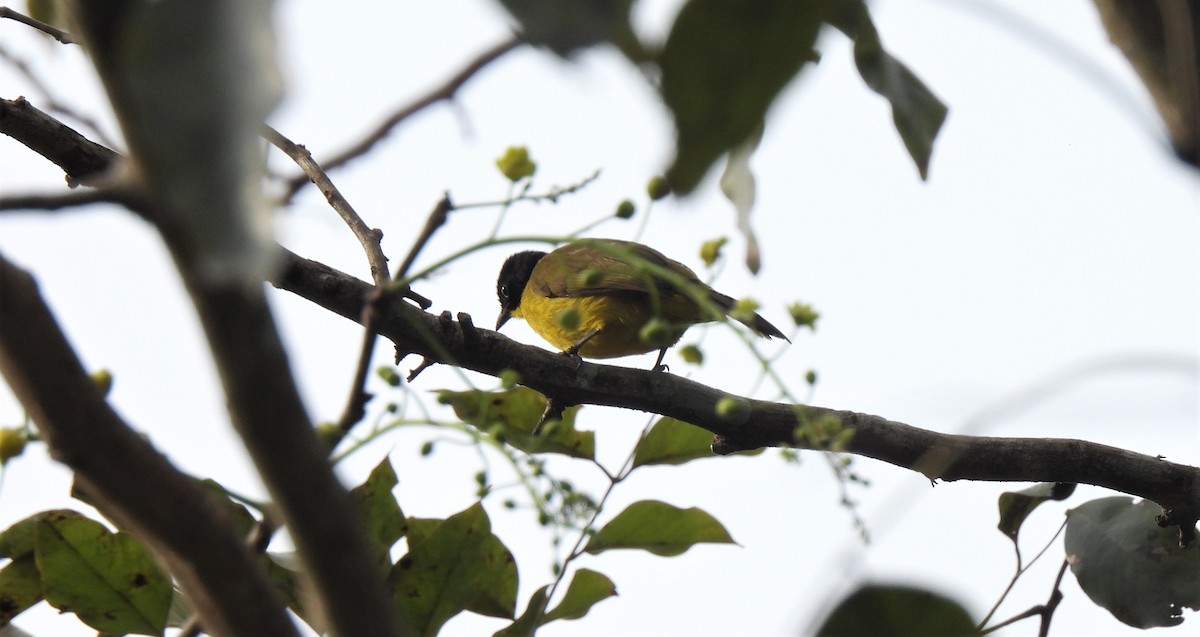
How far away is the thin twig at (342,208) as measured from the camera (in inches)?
56.4

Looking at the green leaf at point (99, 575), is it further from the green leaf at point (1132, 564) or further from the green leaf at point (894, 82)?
the green leaf at point (1132, 564)

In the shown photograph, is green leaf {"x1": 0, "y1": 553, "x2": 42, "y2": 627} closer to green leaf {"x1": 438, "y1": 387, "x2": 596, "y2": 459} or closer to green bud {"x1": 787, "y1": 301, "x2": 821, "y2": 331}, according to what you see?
green leaf {"x1": 438, "y1": 387, "x2": 596, "y2": 459}

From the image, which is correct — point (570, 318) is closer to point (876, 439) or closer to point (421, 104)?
point (421, 104)

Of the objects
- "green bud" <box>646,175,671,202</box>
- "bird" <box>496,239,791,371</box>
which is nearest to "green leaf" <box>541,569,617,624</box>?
"green bud" <box>646,175,671,202</box>

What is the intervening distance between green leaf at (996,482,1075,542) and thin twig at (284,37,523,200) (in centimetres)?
166

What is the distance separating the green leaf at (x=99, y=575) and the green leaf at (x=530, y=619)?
0.50 m

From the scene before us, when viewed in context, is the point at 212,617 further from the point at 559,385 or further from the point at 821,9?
the point at 559,385

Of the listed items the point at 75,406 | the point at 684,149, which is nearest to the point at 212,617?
the point at 75,406

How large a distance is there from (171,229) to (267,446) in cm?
17

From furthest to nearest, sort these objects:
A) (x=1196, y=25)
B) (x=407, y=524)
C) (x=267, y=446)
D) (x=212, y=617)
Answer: (x=407, y=524)
(x=1196, y=25)
(x=212, y=617)
(x=267, y=446)

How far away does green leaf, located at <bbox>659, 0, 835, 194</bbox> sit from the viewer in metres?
0.52

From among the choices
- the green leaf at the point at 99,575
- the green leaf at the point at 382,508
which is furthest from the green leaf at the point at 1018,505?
the green leaf at the point at 99,575

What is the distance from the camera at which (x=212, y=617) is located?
78 cm

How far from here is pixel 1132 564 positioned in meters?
2.09
